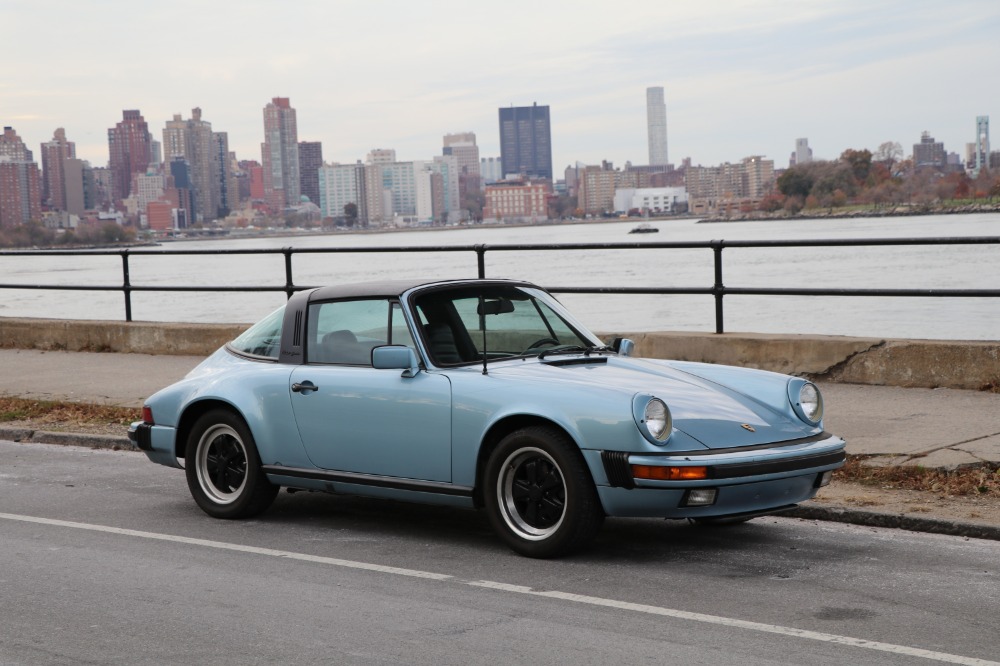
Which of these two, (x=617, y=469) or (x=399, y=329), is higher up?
(x=399, y=329)

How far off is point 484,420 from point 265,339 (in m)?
1.84

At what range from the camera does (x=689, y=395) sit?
245 inches

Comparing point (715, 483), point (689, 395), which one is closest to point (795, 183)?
point (689, 395)

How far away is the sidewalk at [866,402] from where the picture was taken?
8375mm

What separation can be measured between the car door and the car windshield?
0.52ft

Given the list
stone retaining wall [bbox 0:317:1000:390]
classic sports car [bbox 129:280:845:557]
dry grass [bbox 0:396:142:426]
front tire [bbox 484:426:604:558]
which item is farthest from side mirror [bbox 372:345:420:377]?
stone retaining wall [bbox 0:317:1000:390]

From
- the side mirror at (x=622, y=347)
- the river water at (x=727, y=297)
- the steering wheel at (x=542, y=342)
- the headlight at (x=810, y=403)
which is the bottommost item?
the river water at (x=727, y=297)

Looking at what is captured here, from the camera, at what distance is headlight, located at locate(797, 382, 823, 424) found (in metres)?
6.50

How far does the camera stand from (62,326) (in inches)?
658

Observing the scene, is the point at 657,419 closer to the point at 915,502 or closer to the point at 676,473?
the point at 676,473

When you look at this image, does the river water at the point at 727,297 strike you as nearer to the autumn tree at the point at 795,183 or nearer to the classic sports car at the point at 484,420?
the autumn tree at the point at 795,183

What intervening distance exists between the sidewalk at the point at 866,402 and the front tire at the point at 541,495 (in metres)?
2.93

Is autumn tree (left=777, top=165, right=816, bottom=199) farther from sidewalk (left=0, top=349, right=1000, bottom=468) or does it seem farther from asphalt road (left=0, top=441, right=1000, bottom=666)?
asphalt road (left=0, top=441, right=1000, bottom=666)

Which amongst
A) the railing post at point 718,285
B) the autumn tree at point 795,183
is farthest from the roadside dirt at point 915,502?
the autumn tree at point 795,183
